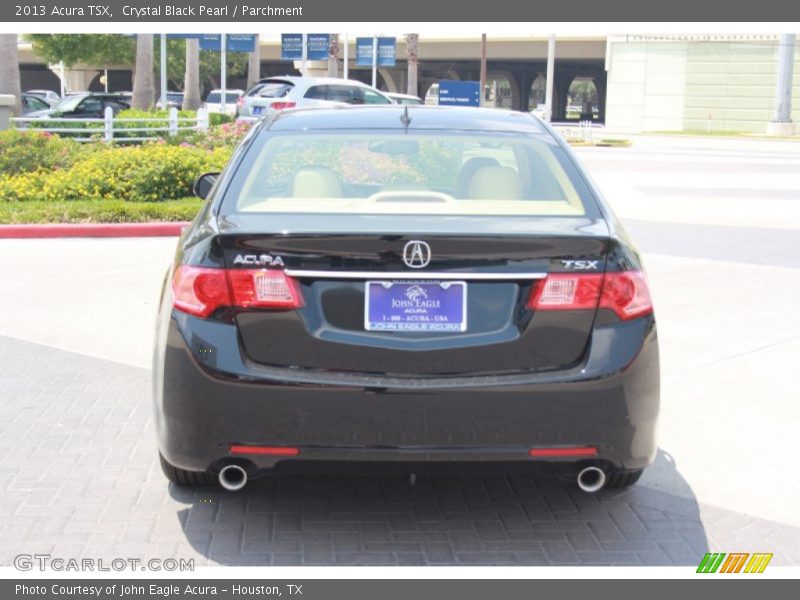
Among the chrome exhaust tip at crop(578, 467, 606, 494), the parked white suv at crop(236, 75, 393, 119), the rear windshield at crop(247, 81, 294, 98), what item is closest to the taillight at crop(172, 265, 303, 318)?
the chrome exhaust tip at crop(578, 467, 606, 494)

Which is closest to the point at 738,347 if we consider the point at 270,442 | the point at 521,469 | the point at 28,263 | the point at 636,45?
the point at 521,469

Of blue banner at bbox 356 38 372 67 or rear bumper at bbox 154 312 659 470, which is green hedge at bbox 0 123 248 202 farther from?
blue banner at bbox 356 38 372 67

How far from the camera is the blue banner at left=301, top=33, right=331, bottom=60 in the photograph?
56625mm

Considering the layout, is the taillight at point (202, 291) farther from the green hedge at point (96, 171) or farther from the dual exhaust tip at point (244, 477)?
the green hedge at point (96, 171)

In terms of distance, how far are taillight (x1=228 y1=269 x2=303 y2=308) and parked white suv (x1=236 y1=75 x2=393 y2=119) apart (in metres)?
23.9

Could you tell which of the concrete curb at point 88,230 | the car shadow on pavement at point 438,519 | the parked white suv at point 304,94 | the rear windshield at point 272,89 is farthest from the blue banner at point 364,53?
the car shadow on pavement at point 438,519

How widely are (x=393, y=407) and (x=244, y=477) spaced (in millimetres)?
679

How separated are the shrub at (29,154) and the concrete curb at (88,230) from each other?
132 inches

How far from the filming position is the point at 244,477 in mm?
4336

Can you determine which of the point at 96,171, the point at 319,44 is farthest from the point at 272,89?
the point at 319,44

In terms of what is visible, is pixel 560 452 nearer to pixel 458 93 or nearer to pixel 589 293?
pixel 589 293

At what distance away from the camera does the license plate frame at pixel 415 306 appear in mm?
4105

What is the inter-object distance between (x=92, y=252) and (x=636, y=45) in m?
57.8

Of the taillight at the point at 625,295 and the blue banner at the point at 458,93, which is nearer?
the taillight at the point at 625,295
